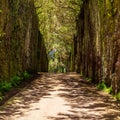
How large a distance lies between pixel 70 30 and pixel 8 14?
26741 mm

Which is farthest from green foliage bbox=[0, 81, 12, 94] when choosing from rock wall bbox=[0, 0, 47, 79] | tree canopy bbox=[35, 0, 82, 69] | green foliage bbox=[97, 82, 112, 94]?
tree canopy bbox=[35, 0, 82, 69]

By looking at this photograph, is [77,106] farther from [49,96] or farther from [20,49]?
[20,49]

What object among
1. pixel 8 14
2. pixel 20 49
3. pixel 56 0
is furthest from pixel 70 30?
pixel 8 14

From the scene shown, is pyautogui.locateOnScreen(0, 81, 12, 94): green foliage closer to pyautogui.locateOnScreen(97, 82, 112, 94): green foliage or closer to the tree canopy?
pyautogui.locateOnScreen(97, 82, 112, 94): green foliage

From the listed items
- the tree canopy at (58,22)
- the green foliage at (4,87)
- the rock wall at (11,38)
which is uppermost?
the tree canopy at (58,22)

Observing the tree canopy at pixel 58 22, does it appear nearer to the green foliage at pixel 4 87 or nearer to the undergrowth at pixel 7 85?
the undergrowth at pixel 7 85

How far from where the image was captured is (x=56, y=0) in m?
33.0

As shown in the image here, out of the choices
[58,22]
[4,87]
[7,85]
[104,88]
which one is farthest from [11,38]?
[58,22]

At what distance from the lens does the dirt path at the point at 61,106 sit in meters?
9.96

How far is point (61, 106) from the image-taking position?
1159cm

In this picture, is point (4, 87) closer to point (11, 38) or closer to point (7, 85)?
point (7, 85)

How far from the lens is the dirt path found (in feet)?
32.7

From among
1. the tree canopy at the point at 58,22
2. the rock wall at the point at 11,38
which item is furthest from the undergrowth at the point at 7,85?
the tree canopy at the point at 58,22

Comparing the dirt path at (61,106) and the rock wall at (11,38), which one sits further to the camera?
the rock wall at (11,38)
